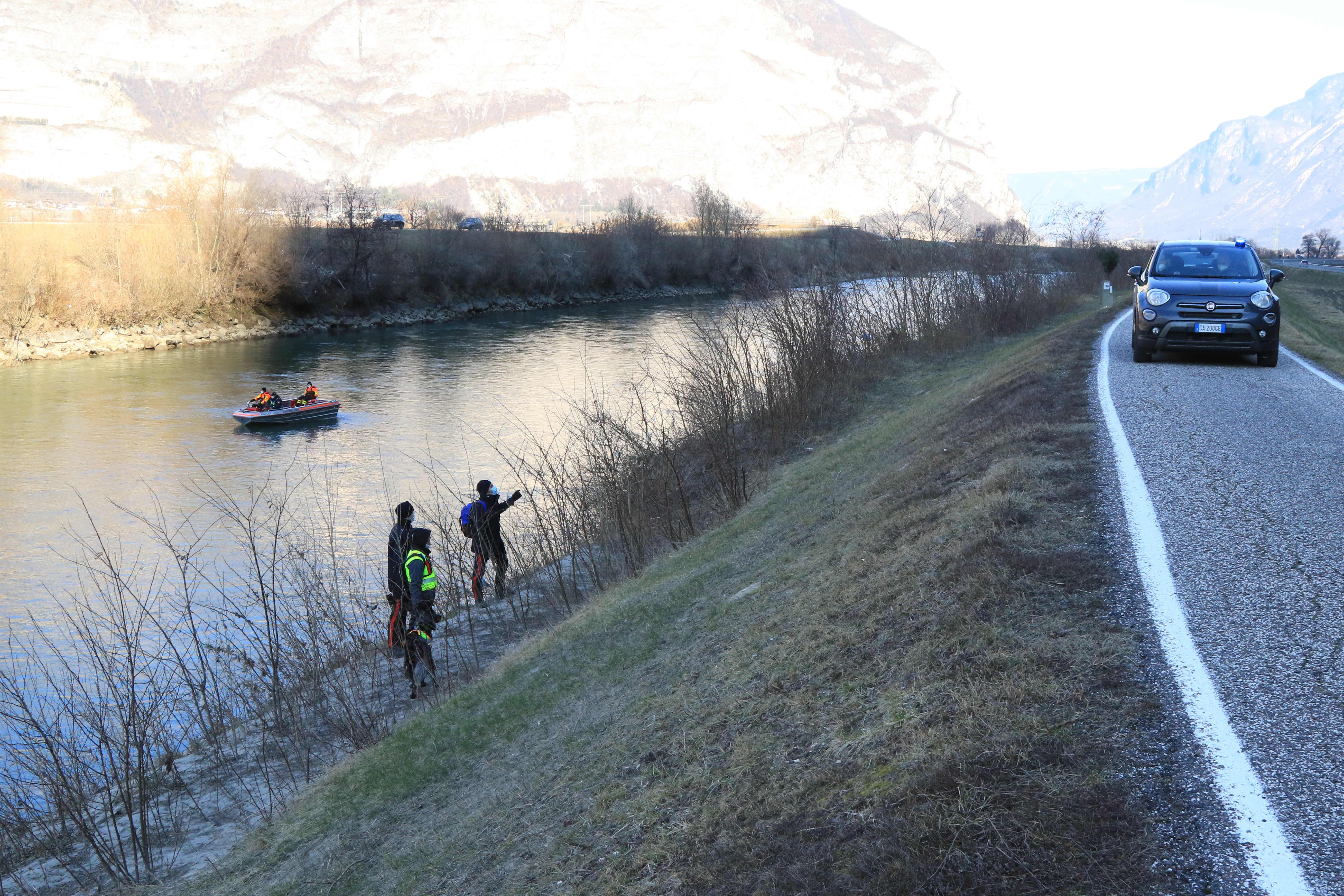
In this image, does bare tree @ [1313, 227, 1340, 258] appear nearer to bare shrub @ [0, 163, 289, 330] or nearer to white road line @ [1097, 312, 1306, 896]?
bare shrub @ [0, 163, 289, 330]

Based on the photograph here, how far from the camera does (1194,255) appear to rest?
1551cm

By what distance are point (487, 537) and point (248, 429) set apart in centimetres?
2301

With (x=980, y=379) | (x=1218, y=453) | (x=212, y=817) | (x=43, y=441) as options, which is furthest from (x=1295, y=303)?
(x=43, y=441)

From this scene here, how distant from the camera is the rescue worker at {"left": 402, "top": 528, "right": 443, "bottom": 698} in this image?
11023mm

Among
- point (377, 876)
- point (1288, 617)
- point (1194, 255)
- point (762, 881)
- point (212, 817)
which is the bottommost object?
point (212, 817)

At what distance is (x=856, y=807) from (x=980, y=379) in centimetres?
1582

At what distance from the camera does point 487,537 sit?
14.1 m

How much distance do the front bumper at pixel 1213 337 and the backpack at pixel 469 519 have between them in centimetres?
929

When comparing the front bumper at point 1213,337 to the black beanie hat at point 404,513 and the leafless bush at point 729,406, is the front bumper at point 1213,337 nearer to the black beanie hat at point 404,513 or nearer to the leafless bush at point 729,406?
the leafless bush at point 729,406

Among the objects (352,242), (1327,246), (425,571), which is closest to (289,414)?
(425,571)

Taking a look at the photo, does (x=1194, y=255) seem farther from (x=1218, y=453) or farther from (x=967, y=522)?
(x=967, y=522)

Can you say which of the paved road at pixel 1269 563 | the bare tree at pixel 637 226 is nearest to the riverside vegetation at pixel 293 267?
the bare tree at pixel 637 226

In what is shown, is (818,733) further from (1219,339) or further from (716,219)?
(716,219)

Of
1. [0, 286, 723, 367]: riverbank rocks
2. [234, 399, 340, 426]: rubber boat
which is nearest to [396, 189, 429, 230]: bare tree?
[0, 286, 723, 367]: riverbank rocks
